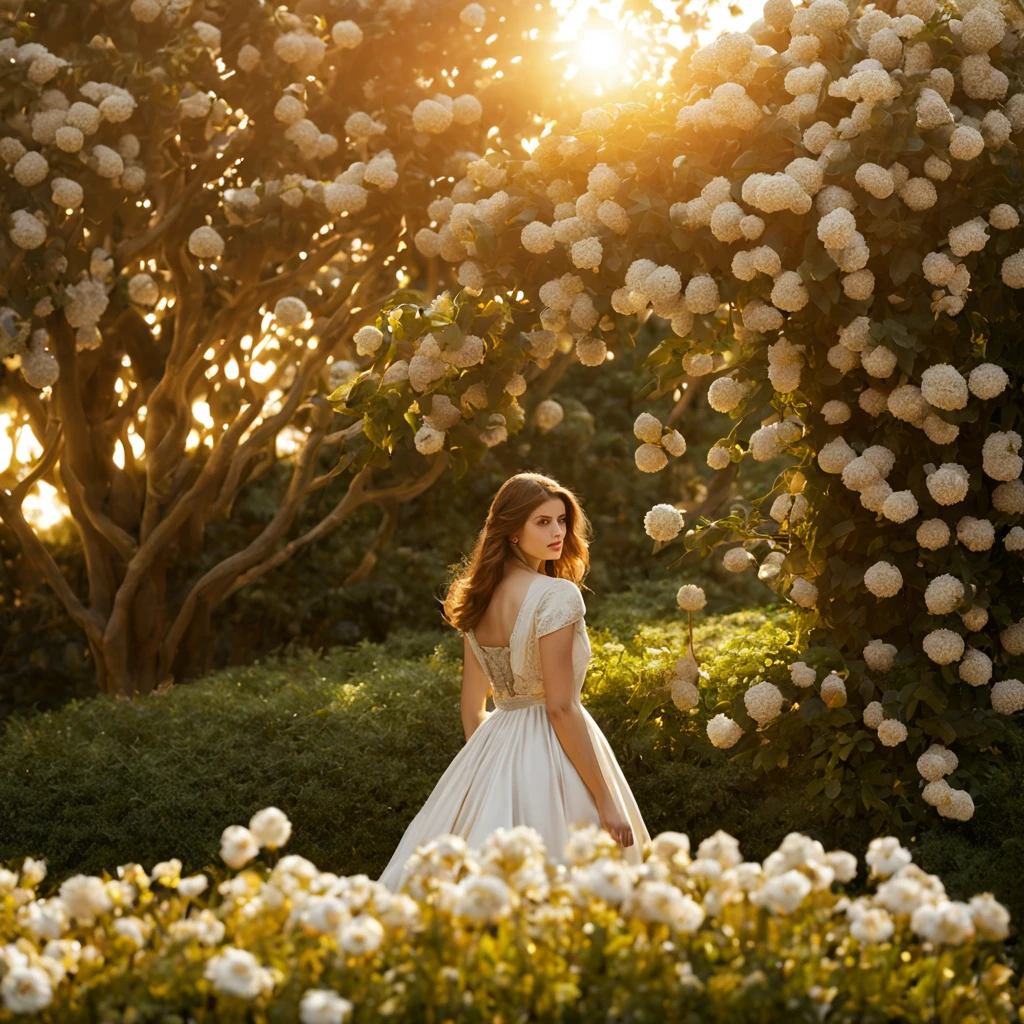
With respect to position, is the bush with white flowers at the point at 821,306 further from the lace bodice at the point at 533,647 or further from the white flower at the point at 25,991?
the white flower at the point at 25,991

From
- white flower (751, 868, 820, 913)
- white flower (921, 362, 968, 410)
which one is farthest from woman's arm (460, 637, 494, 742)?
white flower (751, 868, 820, 913)

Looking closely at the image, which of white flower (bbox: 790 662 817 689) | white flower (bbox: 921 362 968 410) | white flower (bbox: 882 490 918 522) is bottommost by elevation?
white flower (bbox: 790 662 817 689)

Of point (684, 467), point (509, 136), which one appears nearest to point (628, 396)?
point (684, 467)

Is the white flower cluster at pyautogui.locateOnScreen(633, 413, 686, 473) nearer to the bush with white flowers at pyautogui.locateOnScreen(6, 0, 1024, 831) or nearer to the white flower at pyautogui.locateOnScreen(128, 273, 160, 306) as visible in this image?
the bush with white flowers at pyautogui.locateOnScreen(6, 0, 1024, 831)

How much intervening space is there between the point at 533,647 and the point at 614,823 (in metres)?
0.56

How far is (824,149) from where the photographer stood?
11.9 feet

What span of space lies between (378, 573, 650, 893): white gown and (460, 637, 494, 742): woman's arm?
0.13 metres

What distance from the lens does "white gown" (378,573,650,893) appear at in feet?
11.6

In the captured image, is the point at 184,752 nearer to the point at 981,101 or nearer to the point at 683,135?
the point at 683,135

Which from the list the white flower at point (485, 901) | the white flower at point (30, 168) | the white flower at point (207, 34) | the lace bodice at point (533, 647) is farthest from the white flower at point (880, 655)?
the white flower at point (207, 34)

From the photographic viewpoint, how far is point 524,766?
3.61m

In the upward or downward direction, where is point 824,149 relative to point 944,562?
upward

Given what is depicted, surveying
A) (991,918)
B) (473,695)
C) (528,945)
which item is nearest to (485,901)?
(528,945)

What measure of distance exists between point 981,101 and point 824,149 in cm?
56
